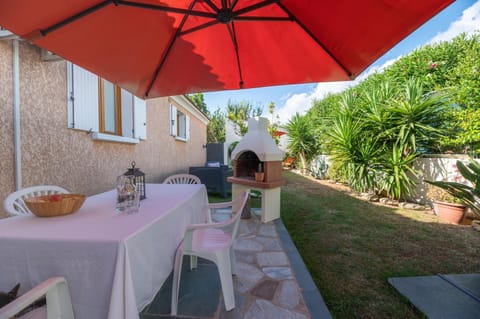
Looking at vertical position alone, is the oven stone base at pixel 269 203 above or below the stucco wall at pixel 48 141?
below

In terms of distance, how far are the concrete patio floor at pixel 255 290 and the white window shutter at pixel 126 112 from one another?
8.90ft

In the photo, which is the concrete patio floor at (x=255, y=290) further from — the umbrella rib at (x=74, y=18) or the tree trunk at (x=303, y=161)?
the tree trunk at (x=303, y=161)

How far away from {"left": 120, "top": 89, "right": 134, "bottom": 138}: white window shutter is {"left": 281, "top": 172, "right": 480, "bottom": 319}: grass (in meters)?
3.46

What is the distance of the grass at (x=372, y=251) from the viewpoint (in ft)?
6.39

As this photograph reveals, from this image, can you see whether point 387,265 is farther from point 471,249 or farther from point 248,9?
point 248,9

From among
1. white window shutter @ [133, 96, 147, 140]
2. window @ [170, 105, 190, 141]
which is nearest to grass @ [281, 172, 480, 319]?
white window shutter @ [133, 96, 147, 140]

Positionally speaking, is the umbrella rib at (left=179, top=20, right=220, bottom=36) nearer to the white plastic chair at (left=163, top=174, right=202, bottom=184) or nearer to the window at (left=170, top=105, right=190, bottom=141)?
the white plastic chair at (left=163, top=174, right=202, bottom=184)

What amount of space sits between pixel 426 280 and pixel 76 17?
3936 millimetres

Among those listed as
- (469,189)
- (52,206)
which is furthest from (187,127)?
(469,189)

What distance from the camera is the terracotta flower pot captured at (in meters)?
4.02

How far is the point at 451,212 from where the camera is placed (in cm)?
409

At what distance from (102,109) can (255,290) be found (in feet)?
11.4

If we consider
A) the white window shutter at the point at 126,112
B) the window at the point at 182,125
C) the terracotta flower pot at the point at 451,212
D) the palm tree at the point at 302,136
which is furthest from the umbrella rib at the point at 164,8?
the palm tree at the point at 302,136

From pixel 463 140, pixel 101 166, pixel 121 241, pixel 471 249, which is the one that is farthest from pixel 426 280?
pixel 101 166
